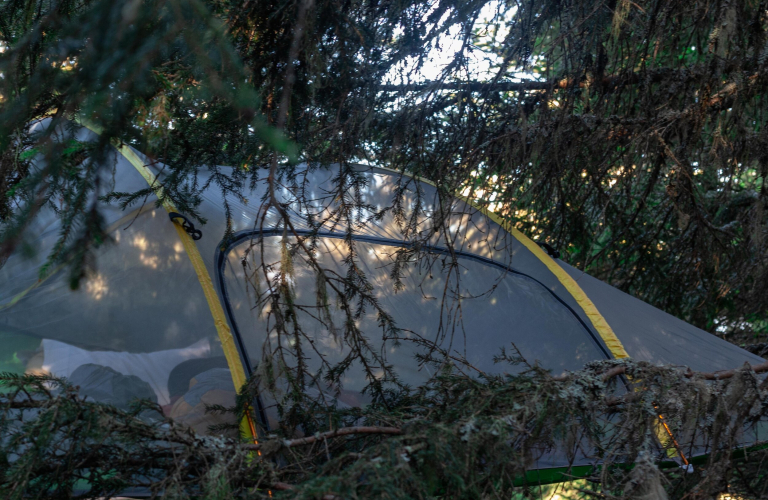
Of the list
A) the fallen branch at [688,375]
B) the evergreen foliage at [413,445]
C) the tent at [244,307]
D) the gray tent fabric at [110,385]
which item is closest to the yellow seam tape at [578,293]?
the tent at [244,307]

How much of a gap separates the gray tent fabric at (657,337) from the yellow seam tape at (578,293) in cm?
5

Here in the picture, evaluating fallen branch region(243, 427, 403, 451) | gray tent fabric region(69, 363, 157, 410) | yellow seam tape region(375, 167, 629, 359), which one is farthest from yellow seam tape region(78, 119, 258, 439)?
yellow seam tape region(375, 167, 629, 359)

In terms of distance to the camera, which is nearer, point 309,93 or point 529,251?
point 309,93

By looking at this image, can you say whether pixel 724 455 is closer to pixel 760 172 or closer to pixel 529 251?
pixel 529 251

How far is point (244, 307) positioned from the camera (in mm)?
2611

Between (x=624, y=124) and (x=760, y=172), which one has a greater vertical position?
(x=624, y=124)

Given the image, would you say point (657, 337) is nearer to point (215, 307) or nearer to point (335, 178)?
point (335, 178)

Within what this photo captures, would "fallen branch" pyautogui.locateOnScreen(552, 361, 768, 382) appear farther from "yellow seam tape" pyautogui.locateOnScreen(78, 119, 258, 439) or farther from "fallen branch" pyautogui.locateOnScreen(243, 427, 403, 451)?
"yellow seam tape" pyautogui.locateOnScreen(78, 119, 258, 439)

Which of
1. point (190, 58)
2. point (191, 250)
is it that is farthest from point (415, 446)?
point (191, 250)

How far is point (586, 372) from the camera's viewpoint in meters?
1.96

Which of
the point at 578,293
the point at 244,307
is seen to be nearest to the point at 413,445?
the point at 244,307

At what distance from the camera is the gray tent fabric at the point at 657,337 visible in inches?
116

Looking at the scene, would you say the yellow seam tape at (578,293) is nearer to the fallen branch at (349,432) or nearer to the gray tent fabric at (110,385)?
the fallen branch at (349,432)

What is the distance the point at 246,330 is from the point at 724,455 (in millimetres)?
1936
